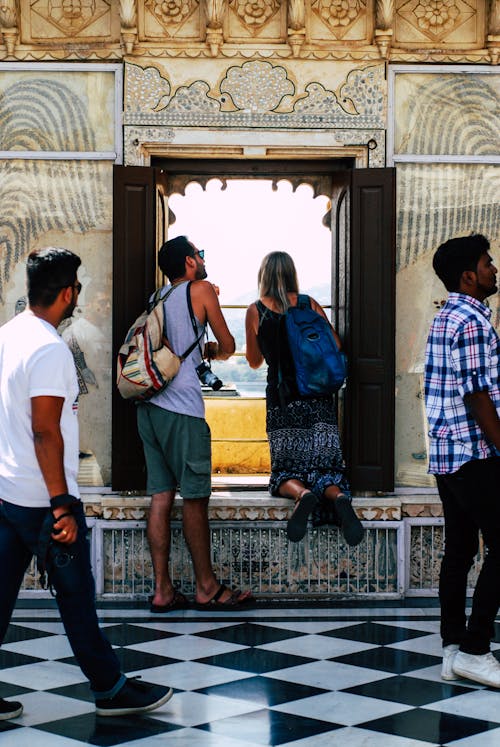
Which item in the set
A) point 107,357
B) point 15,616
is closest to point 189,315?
point 107,357

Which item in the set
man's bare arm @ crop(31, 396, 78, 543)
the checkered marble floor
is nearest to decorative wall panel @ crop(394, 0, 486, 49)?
the checkered marble floor

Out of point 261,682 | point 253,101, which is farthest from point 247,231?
point 261,682

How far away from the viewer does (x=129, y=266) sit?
21.0ft

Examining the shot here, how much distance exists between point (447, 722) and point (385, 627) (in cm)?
156

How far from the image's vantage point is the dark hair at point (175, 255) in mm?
6164

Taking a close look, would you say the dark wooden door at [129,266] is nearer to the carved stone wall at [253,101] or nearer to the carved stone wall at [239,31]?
the carved stone wall at [253,101]

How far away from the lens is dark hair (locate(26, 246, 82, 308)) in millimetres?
3957

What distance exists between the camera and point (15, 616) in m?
5.93

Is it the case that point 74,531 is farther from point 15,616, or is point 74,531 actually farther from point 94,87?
point 94,87

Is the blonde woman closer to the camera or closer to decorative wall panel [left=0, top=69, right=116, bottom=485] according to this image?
the camera

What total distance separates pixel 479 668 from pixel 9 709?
1742mm

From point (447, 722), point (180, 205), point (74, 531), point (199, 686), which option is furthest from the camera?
point (180, 205)

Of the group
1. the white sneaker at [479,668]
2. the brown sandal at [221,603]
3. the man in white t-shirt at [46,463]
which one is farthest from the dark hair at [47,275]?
the brown sandal at [221,603]

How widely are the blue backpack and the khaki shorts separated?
0.60 m
